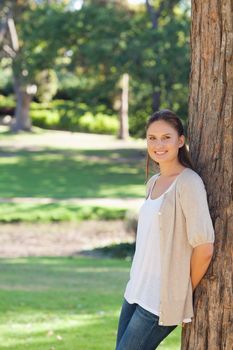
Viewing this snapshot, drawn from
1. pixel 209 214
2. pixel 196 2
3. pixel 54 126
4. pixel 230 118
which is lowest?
pixel 54 126

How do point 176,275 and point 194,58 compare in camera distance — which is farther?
point 194,58

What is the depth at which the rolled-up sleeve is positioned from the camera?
12.2ft

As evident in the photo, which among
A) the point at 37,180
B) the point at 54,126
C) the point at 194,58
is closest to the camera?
the point at 194,58

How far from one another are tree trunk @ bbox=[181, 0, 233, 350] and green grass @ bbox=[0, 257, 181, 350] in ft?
8.33

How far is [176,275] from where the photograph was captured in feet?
12.4

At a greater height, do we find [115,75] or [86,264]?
[115,75]

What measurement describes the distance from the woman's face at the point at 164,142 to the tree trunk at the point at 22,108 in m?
44.7

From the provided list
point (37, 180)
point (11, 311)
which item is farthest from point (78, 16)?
point (11, 311)

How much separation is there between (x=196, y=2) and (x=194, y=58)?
Result: 0.29 m

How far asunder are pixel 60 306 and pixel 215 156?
185 inches

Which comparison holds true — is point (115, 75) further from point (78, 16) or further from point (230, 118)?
point (230, 118)

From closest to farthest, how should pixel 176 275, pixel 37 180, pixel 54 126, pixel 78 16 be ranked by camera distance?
pixel 176 275 → pixel 37 180 → pixel 78 16 → pixel 54 126

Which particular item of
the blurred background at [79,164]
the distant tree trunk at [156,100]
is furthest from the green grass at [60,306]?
the distant tree trunk at [156,100]

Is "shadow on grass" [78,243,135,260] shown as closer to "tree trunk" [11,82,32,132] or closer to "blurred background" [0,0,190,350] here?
"blurred background" [0,0,190,350]
